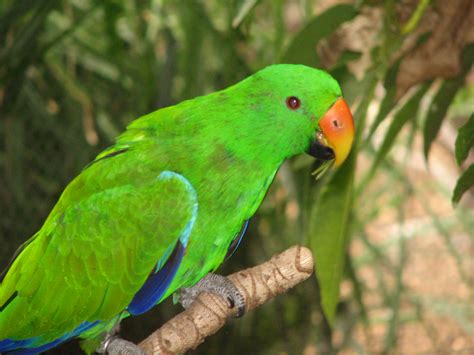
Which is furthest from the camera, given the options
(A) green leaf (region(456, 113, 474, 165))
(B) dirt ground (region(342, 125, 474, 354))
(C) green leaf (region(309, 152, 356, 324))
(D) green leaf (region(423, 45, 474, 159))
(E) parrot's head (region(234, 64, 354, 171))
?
(B) dirt ground (region(342, 125, 474, 354))

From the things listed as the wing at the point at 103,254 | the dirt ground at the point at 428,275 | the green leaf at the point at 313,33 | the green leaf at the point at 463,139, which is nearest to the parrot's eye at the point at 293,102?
the wing at the point at 103,254

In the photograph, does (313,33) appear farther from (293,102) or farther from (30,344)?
(30,344)

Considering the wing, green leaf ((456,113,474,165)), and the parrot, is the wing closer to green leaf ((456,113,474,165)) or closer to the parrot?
the parrot

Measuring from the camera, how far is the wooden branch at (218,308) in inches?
24.8

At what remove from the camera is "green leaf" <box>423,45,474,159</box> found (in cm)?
104

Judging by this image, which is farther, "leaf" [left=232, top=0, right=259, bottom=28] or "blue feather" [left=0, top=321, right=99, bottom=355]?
"leaf" [left=232, top=0, right=259, bottom=28]

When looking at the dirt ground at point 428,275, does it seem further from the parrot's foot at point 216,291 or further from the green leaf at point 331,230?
the parrot's foot at point 216,291

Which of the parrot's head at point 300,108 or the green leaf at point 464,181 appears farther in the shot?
the green leaf at point 464,181

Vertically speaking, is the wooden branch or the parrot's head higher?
the parrot's head

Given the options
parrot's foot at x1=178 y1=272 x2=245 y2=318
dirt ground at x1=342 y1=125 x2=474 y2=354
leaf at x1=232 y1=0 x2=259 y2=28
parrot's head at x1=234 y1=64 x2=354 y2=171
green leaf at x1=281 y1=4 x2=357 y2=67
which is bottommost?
dirt ground at x1=342 y1=125 x2=474 y2=354

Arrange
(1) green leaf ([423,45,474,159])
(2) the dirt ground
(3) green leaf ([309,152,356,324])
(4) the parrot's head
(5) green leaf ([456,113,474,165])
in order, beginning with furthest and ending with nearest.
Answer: (2) the dirt ground
(1) green leaf ([423,45,474,159])
(3) green leaf ([309,152,356,324])
(5) green leaf ([456,113,474,165])
(4) the parrot's head

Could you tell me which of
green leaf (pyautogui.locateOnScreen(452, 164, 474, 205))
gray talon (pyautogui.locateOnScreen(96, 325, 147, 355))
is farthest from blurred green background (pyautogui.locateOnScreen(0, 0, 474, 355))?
gray talon (pyautogui.locateOnScreen(96, 325, 147, 355))

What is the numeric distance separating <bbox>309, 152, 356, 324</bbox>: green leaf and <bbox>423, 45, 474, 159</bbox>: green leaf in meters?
0.16

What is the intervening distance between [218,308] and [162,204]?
0.10 m
